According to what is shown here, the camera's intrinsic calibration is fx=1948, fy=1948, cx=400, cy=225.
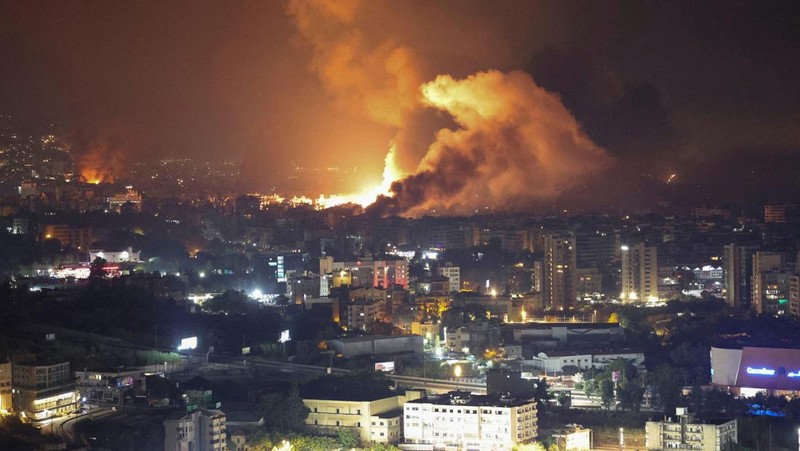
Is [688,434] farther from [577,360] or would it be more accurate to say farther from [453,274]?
[453,274]

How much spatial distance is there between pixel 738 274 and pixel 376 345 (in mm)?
5666

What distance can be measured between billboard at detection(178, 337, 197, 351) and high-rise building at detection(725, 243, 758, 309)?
643 centimetres

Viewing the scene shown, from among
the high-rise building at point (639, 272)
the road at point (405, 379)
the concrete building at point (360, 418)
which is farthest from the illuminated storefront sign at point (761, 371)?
the high-rise building at point (639, 272)

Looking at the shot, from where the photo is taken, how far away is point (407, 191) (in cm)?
2470

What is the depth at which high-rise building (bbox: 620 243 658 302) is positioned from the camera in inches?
835

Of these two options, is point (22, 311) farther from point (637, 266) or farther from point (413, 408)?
point (637, 266)

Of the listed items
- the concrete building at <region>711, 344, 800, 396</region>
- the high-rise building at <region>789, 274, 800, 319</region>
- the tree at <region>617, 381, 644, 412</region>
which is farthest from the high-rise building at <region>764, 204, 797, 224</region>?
the tree at <region>617, 381, 644, 412</region>

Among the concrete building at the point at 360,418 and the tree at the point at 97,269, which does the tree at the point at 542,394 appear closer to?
the concrete building at the point at 360,418

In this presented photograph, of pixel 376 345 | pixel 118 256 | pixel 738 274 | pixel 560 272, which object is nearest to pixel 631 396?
pixel 376 345

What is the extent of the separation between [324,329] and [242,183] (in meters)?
13.1

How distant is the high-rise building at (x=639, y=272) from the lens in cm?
2122

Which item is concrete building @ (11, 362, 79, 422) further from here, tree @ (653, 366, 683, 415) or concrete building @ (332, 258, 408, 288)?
concrete building @ (332, 258, 408, 288)

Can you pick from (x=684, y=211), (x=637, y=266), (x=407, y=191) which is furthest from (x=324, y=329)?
(x=684, y=211)

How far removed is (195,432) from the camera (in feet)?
40.5
